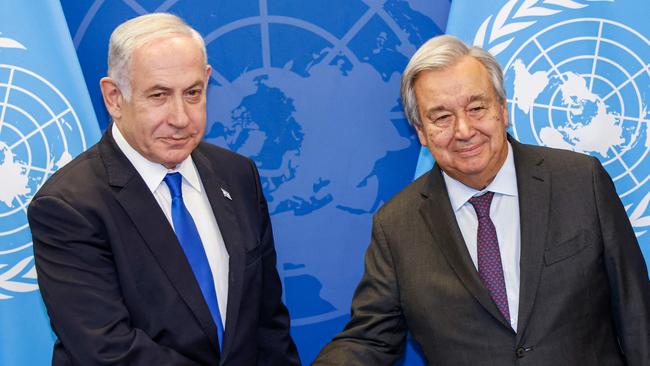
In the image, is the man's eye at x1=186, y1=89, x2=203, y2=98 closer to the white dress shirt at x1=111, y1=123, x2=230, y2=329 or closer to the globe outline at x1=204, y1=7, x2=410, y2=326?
the white dress shirt at x1=111, y1=123, x2=230, y2=329

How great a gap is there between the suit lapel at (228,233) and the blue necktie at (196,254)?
0.16ft

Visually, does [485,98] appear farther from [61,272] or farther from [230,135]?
[61,272]

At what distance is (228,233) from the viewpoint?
9.16ft

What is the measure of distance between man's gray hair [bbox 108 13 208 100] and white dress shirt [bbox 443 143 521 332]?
1.12m

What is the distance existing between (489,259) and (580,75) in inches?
42.2

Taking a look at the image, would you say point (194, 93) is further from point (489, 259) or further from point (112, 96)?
point (489, 259)

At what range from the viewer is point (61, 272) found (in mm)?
2494

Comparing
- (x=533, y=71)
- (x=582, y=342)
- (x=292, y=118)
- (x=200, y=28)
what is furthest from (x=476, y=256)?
(x=200, y=28)

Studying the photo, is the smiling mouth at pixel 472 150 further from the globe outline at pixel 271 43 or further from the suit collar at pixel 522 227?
the globe outline at pixel 271 43

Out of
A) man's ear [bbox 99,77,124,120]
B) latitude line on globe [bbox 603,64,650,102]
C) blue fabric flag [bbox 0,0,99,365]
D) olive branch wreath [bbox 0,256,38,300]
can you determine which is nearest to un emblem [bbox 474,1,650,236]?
latitude line on globe [bbox 603,64,650,102]

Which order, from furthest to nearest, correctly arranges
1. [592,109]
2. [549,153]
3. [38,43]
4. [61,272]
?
[592,109] → [38,43] → [549,153] → [61,272]

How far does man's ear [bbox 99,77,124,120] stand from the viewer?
2.64 meters

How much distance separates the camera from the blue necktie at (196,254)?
2678 mm

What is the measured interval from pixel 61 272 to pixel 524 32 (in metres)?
2.10
